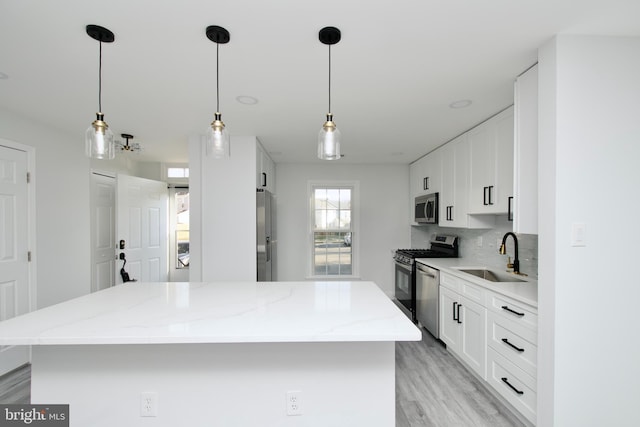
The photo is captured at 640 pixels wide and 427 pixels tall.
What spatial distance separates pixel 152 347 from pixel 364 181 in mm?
3908

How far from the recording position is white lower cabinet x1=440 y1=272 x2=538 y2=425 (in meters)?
1.73

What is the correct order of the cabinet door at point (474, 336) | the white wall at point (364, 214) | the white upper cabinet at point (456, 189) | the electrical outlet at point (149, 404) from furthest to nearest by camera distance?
the white wall at point (364, 214) < the white upper cabinet at point (456, 189) < the cabinet door at point (474, 336) < the electrical outlet at point (149, 404)

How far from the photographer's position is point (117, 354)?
142 cm

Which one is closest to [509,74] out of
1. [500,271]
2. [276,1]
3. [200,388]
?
[276,1]

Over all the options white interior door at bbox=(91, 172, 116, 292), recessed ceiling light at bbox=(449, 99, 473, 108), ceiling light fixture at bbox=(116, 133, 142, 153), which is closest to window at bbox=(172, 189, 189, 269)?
white interior door at bbox=(91, 172, 116, 292)

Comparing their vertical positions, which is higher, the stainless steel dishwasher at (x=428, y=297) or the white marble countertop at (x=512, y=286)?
the white marble countertop at (x=512, y=286)

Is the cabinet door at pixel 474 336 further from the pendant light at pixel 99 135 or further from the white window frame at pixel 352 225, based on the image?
the pendant light at pixel 99 135

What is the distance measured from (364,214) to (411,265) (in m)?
1.38

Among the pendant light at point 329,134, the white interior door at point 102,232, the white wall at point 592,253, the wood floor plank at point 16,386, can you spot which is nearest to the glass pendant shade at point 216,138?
the pendant light at point 329,134

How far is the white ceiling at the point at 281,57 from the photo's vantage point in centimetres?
128

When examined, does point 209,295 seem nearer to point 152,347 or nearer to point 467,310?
point 152,347

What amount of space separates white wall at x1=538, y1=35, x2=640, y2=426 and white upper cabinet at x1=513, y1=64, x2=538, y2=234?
0.71ft

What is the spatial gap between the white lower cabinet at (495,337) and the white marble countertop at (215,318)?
0.98 metres

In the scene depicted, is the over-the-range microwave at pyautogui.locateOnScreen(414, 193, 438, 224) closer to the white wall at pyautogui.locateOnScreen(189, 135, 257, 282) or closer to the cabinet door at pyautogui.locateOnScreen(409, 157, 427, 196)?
the cabinet door at pyautogui.locateOnScreen(409, 157, 427, 196)
